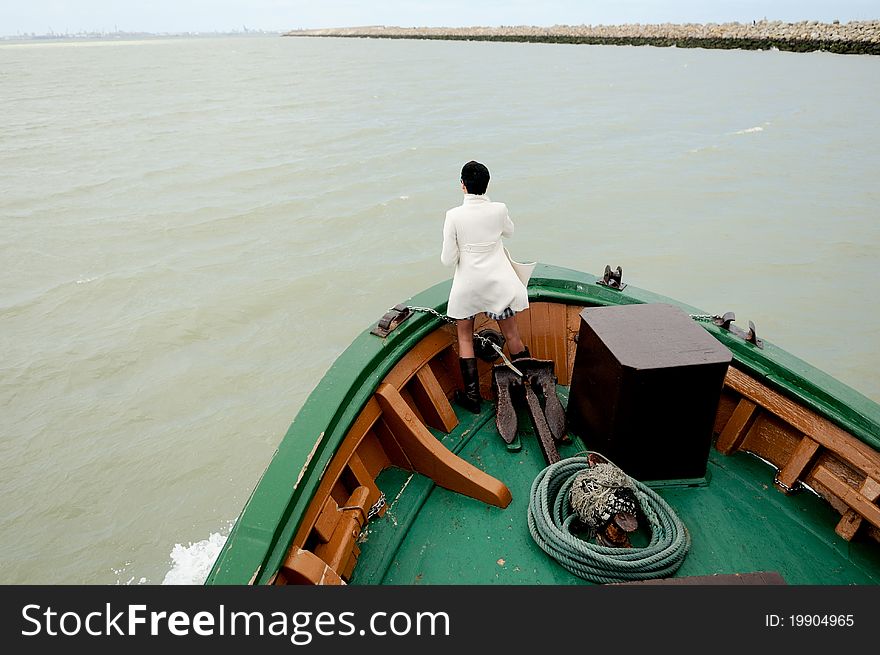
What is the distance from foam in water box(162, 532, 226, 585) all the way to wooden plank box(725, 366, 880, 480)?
452cm

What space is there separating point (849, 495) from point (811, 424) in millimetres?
364

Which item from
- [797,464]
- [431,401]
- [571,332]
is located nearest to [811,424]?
[797,464]

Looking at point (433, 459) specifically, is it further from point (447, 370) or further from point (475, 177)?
point (475, 177)

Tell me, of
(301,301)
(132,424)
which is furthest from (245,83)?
(132,424)

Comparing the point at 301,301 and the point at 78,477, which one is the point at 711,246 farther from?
the point at 78,477

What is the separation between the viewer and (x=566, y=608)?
81.7 inches

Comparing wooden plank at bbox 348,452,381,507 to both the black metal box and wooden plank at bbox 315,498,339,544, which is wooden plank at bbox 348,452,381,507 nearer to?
wooden plank at bbox 315,498,339,544

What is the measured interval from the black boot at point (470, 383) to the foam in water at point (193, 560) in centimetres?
305

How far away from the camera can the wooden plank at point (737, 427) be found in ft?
10.3

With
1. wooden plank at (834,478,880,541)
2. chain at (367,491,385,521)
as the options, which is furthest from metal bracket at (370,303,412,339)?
wooden plank at (834,478,880,541)

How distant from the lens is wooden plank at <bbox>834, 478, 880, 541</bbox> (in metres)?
2.56

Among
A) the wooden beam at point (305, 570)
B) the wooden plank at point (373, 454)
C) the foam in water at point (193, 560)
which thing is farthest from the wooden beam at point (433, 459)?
the foam in water at point (193, 560)

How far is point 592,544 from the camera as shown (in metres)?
2.54

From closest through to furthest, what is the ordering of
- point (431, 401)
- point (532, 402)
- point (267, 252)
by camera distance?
1. point (532, 402)
2. point (431, 401)
3. point (267, 252)
